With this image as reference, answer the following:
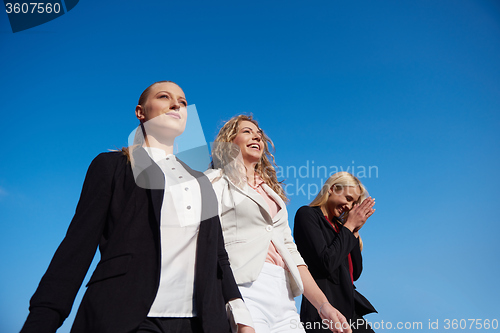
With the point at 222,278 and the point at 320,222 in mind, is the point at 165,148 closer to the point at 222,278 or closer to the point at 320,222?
the point at 222,278

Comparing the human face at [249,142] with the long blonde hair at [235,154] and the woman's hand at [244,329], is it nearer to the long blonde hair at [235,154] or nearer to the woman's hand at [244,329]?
the long blonde hair at [235,154]

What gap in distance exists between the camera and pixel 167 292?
2.27m


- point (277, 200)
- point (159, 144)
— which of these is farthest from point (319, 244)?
point (159, 144)

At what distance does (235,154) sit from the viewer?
169 inches

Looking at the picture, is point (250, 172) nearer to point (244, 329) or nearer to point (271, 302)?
point (271, 302)

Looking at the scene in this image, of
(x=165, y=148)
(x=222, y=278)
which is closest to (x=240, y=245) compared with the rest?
(x=222, y=278)

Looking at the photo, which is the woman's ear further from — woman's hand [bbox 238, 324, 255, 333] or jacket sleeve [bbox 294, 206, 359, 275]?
jacket sleeve [bbox 294, 206, 359, 275]

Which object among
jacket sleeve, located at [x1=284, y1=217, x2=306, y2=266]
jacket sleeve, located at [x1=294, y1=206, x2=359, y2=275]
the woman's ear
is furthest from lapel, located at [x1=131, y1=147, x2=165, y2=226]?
jacket sleeve, located at [x1=294, y1=206, x2=359, y2=275]

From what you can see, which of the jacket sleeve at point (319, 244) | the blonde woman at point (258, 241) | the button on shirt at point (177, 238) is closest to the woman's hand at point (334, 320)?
the blonde woman at point (258, 241)

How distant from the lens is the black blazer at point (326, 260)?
14.6 ft

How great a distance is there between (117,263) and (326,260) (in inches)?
110

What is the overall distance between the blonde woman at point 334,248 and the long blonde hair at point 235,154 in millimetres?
545

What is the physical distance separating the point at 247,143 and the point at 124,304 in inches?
101

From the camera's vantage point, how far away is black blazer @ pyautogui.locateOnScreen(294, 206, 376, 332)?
4449 mm
